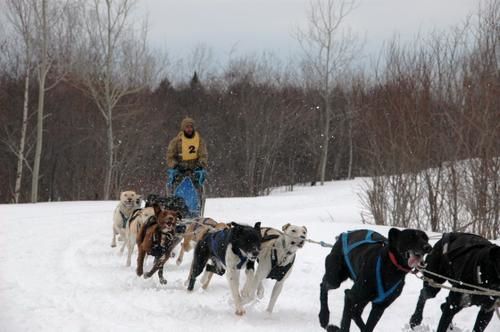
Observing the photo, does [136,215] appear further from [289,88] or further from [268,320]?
[289,88]

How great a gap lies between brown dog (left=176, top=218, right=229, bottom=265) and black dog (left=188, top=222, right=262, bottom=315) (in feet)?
0.96

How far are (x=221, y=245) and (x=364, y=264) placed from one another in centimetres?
190

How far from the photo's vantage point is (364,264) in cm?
420

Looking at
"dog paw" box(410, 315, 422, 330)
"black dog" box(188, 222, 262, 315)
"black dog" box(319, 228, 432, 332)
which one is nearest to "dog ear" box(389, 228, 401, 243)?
"black dog" box(319, 228, 432, 332)

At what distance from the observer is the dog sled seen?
884cm

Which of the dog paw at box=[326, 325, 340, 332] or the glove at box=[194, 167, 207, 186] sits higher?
the glove at box=[194, 167, 207, 186]

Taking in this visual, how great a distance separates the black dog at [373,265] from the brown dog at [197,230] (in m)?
2.07

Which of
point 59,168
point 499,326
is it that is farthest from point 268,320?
point 59,168

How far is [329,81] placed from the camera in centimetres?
2809

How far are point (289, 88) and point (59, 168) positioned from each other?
46.8 feet

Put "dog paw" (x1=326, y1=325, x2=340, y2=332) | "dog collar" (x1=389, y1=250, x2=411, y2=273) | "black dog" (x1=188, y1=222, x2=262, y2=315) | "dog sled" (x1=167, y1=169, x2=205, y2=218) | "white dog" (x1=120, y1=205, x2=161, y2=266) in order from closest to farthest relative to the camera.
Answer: "dog collar" (x1=389, y1=250, x2=411, y2=273)
"dog paw" (x1=326, y1=325, x2=340, y2=332)
"black dog" (x1=188, y1=222, x2=262, y2=315)
"white dog" (x1=120, y1=205, x2=161, y2=266)
"dog sled" (x1=167, y1=169, x2=205, y2=218)

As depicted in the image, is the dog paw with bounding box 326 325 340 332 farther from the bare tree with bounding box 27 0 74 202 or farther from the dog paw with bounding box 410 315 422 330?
the bare tree with bounding box 27 0 74 202

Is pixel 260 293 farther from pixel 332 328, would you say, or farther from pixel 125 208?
pixel 125 208

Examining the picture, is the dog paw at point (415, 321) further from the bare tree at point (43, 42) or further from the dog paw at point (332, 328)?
the bare tree at point (43, 42)
